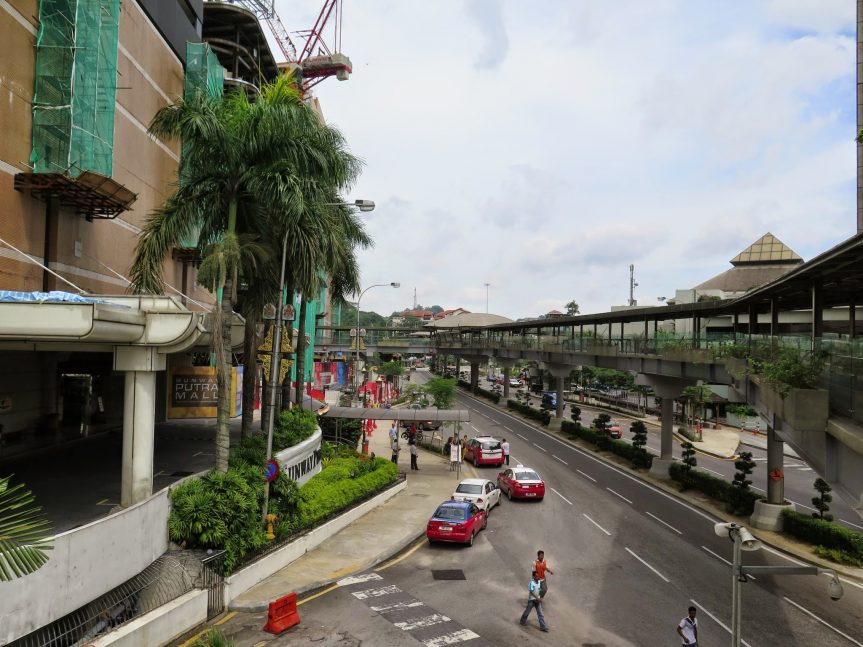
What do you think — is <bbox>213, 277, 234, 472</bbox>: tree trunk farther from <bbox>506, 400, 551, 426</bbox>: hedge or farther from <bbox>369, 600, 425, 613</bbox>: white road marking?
<bbox>506, 400, 551, 426</bbox>: hedge

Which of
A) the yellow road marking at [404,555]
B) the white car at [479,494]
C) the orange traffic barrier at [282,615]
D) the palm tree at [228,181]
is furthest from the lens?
the white car at [479,494]

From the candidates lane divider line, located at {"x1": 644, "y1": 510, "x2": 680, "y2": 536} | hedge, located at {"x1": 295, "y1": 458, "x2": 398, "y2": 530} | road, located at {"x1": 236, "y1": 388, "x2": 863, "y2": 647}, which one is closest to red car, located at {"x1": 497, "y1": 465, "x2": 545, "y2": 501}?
road, located at {"x1": 236, "y1": 388, "x2": 863, "y2": 647}

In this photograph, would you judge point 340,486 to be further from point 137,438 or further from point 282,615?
point 137,438

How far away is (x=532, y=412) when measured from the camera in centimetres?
Result: 5669

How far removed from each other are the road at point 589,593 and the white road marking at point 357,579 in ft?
0.31

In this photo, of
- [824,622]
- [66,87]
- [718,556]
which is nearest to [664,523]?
[718,556]

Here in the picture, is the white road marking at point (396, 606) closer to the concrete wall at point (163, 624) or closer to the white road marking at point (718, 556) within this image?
the concrete wall at point (163, 624)

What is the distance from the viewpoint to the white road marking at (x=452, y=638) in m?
12.5

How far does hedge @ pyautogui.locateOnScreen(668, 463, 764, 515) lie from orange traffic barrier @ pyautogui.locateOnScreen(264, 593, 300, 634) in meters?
19.2

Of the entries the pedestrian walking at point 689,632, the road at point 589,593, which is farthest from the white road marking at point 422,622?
the pedestrian walking at point 689,632

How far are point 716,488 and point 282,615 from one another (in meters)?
21.0

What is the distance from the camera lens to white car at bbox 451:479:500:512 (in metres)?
23.0

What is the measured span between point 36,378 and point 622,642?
21.0 metres

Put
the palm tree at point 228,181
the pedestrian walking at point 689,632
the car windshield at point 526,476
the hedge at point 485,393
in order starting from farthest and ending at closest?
1. the hedge at point 485,393
2. the car windshield at point 526,476
3. the palm tree at point 228,181
4. the pedestrian walking at point 689,632
